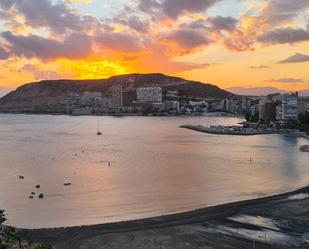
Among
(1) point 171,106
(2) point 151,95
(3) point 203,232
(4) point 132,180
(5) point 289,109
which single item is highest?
(2) point 151,95

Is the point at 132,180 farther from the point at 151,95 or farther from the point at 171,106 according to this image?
the point at 151,95

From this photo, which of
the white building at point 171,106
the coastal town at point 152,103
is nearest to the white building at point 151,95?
the coastal town at point 152,103

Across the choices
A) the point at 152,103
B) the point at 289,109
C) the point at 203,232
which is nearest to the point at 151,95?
the point at 152,103

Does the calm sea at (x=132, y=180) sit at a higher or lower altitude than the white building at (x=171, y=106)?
lower

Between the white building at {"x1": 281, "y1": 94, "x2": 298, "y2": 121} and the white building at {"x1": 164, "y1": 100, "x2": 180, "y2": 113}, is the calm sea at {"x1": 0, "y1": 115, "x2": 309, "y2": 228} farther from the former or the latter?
the white building at {"x1": 164, "y1": 100, "x2": 180, "y2": 113}

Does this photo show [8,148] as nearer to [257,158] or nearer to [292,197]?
[257,158]

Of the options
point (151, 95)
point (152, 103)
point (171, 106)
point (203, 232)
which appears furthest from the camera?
point (151, 95)

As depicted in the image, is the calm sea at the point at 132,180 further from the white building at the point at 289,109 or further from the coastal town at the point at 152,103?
the coastal town at the point at 152,103

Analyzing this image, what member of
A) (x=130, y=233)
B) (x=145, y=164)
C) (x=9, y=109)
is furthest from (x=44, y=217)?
(x=9, y=109)
